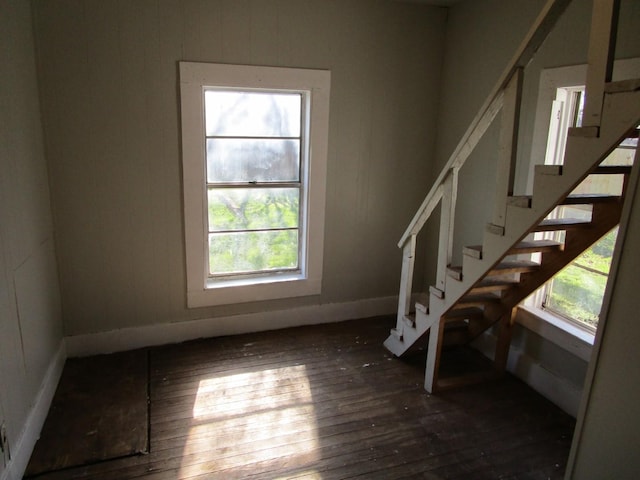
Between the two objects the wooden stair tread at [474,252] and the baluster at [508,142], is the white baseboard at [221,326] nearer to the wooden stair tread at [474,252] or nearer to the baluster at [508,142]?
the wooden stair tread at [474,252]

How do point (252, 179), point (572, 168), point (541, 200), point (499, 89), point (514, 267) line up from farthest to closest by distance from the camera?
point (252, 179) → point (514, 267) → point (499, 89) → point (541, 200) → point (572, 168)

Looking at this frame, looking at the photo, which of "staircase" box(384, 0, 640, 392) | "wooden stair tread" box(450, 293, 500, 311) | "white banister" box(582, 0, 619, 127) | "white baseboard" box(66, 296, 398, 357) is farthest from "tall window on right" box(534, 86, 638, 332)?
"white baseboard" box(66, 296, 398, 357)

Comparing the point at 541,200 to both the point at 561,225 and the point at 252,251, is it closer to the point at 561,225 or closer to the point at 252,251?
the point at 561,225

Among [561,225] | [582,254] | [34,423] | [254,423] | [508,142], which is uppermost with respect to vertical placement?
[508,142]

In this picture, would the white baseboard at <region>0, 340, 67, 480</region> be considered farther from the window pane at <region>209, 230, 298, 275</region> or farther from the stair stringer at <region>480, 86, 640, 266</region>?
the stair stringer at <region>480, 86, 640, 266</region>

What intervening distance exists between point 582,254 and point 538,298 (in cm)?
53

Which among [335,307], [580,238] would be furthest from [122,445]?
[580,238]

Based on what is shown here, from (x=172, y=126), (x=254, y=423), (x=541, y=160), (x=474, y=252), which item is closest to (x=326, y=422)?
(x=254, y=423)

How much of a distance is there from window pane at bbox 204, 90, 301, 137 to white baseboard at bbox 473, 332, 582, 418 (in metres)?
2.39

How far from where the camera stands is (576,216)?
2.99 m

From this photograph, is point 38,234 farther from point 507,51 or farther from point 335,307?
point 507,51

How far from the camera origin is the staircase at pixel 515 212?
5.54ft

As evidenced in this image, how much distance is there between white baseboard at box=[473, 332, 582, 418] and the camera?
2904mm

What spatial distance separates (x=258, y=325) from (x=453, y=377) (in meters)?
1.67
